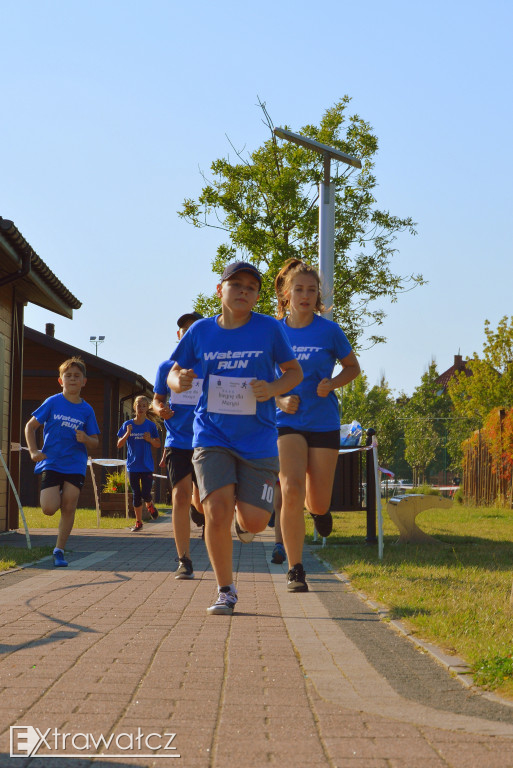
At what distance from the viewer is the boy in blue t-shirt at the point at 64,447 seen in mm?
9555

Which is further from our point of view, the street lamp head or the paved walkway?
the street lamp head

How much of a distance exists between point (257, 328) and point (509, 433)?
745 inches

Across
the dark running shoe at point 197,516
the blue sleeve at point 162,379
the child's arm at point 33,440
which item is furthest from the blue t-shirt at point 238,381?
the child's arm at point 33,440

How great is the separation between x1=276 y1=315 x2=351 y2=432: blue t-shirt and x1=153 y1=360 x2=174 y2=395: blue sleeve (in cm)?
93

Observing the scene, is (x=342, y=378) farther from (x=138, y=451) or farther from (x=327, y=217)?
(x=138, y=451)

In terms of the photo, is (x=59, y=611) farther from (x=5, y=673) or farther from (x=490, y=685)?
(x=490, y=685)

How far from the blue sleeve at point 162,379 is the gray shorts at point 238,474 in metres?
1.65

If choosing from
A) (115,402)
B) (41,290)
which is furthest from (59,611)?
(115,402)

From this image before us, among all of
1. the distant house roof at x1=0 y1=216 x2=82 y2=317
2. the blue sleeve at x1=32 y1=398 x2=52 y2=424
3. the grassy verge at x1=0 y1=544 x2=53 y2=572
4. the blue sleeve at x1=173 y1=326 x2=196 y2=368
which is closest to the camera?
the blue sleeve at x1=173 y1=326 x2=196 y2=368

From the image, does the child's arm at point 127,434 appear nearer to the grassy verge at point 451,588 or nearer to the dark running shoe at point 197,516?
the grassy verge at point 451,588

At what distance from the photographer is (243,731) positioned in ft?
11.0

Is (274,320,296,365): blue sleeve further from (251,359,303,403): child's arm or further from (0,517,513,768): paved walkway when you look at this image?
(0,517,513,768): paved walkway

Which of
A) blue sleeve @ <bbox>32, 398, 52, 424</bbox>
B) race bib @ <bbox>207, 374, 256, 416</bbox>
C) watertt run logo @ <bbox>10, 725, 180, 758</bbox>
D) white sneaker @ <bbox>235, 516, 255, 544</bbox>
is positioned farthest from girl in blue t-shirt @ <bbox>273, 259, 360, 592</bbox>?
watertt run logo @ <bbox>10, 725, 180, 758</bbox>

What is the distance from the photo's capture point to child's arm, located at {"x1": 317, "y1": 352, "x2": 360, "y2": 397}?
7.05m
